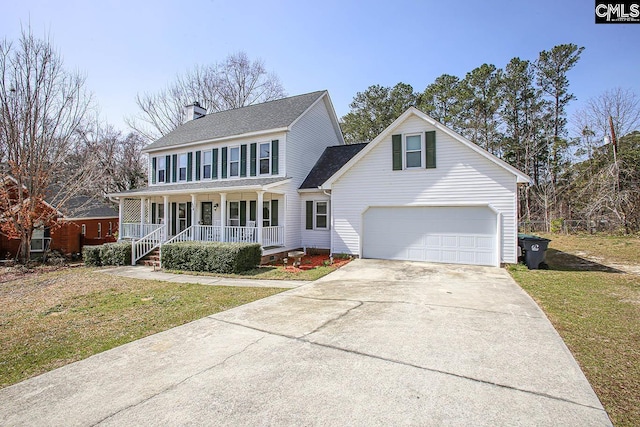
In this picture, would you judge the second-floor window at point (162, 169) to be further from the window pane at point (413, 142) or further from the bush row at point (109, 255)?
the window pane at point (413, 142)

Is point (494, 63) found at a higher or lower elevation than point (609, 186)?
higher

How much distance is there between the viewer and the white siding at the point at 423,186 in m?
11.0

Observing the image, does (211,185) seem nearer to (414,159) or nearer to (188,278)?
(188,278)

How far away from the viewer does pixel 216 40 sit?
13.7m

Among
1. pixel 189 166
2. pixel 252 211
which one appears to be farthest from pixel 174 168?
pixel 252 211

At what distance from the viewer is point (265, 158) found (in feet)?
50.8

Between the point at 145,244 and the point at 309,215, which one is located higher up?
the point at 309,215

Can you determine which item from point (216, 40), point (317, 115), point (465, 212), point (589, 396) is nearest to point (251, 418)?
point (589, 396)

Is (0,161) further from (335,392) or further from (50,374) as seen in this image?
(335,392)

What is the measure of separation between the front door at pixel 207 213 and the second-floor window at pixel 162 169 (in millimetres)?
3968

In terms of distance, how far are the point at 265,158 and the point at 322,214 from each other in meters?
4.02

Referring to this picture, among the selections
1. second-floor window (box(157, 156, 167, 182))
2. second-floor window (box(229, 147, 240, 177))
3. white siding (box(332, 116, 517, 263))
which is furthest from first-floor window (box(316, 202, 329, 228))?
second-floor window (box(157, 156, 167, 182))

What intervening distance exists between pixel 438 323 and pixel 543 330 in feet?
5.47

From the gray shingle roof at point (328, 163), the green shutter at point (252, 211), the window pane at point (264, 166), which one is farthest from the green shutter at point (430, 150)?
the green shutter at point (252, 211)
